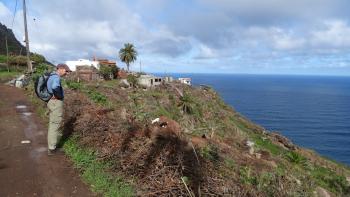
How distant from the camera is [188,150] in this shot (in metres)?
7.90

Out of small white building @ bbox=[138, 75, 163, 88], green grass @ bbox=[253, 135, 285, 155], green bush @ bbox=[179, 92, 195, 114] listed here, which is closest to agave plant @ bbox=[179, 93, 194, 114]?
green bush @ bbox=[179, 92, 195, 114]

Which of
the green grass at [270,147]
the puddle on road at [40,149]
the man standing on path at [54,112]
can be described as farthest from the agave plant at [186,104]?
the man standing on path at [54,112]

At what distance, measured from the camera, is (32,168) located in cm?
793

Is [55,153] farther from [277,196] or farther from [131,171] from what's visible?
[277,196]

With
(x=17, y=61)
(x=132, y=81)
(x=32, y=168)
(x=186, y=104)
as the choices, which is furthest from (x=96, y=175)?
(x=132, y=81)

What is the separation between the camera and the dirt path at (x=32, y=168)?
6730 millimetres

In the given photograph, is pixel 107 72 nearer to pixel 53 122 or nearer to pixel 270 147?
pixel 270 147

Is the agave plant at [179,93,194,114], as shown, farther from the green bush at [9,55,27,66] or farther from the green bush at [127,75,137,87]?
the green bush at [9,55,27,66]

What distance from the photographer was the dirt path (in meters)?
6.73

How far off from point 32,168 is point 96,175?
63.6 inches

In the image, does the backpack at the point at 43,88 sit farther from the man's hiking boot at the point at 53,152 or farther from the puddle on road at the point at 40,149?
the puddle on road at the point at 40,149

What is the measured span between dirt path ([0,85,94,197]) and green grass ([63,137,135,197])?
168mm

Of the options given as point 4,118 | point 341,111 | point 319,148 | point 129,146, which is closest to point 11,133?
point 4,118

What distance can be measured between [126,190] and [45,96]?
3698 mm
